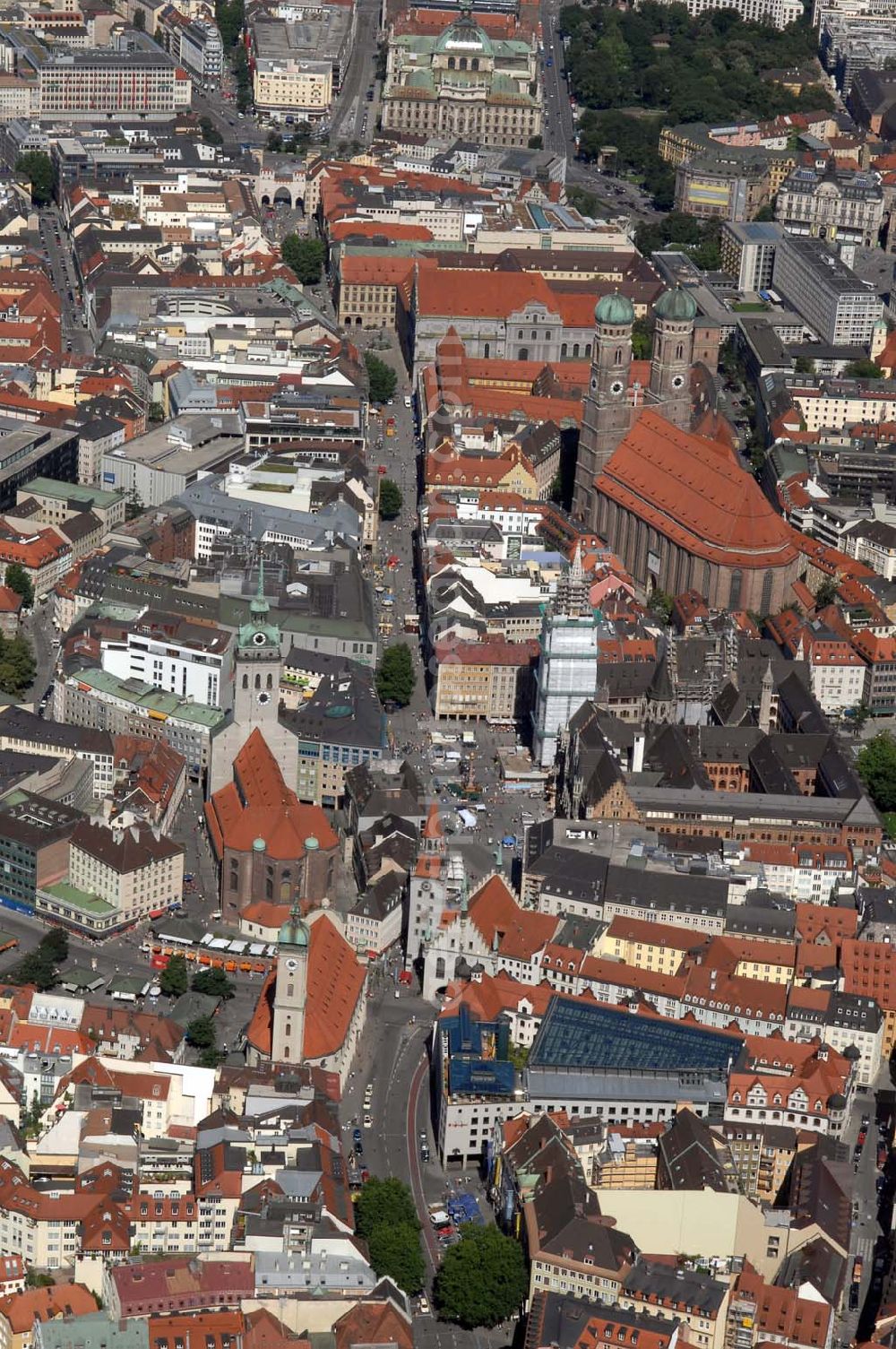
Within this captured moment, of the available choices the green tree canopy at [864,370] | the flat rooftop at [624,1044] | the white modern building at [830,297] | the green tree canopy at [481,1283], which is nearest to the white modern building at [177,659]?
the flat rooftop at [624,1044]

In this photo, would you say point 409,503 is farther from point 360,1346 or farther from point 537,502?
point 360,1346

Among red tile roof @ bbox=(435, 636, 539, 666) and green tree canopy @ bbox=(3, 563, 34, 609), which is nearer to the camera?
→ red tile roof @ bbox=(435, 636, 539, 666)

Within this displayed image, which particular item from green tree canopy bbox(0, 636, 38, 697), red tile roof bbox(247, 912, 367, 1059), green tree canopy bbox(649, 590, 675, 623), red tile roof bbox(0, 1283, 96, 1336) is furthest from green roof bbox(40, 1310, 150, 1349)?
green tree canopy bbox(649, 590, 675, 623)

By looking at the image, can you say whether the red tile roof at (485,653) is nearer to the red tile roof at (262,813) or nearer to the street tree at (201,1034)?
the red tile roof at (262,813)

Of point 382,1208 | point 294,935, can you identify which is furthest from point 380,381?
point 382,1208

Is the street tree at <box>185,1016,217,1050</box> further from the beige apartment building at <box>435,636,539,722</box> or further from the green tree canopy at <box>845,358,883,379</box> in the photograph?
the green tree canopy at <box>845,358,883,379</box>

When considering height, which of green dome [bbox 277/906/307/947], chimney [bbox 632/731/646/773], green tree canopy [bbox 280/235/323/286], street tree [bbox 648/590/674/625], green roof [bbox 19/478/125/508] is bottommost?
street tree [bbox 648/590/674/625]
